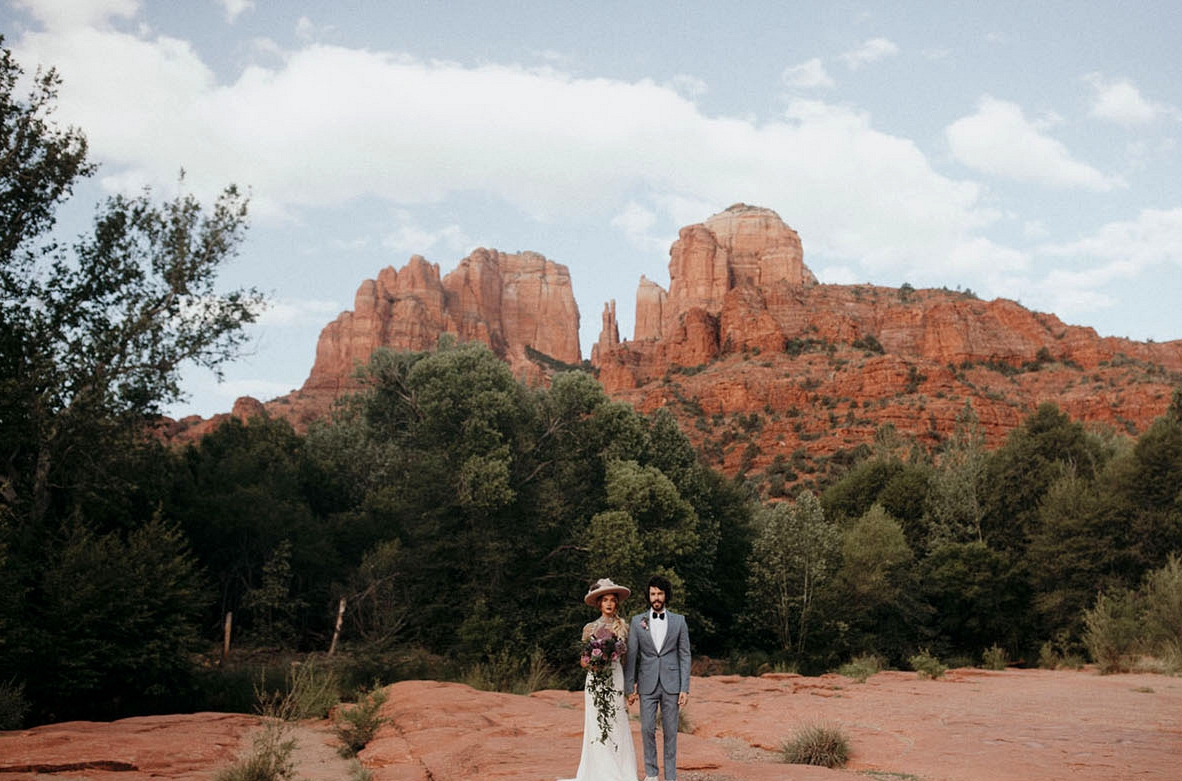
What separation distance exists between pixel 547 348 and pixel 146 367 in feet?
381

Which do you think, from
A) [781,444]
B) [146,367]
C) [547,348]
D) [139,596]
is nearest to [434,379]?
[146,367]

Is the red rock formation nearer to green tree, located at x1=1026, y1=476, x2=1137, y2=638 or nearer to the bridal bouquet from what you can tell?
green tree, located at x1=1026, y1=476, x2=1137, y2=638

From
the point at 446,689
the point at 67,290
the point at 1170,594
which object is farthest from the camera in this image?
the point at 1170,594

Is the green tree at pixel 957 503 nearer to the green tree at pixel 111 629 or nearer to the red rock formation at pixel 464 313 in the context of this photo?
the green tree at pixel 111 629

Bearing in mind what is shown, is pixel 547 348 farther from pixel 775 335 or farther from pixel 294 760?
pixel 294 760

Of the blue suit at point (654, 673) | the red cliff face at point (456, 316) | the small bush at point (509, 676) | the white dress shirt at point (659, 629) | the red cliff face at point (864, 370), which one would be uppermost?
the red cliff face at point (456, 316)

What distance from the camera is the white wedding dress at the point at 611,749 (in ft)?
25.0

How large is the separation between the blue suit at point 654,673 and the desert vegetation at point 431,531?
566cm

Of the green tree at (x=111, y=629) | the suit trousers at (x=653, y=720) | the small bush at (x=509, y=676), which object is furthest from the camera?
the small bush at (x=509, y=676)

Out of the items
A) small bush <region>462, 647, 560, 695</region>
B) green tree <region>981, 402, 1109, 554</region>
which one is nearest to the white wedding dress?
small bush <region>462, 647, 560, 695</region>

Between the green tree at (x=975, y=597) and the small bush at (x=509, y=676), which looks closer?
the small bush at (x=509, y=676)

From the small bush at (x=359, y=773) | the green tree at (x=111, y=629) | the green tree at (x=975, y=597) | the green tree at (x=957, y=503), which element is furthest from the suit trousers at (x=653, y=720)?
the green tree at (x=957, y=503)

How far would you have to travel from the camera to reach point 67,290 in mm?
19328

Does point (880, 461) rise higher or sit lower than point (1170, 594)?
higher
